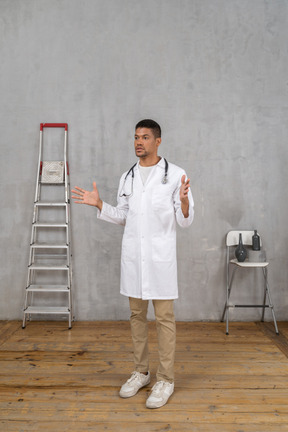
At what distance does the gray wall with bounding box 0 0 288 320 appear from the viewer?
3.95 meters

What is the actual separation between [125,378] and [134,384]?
0.24 metres

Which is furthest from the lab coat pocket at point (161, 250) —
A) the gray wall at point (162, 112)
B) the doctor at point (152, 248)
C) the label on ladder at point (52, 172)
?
the label on ladder at point (52, 172)

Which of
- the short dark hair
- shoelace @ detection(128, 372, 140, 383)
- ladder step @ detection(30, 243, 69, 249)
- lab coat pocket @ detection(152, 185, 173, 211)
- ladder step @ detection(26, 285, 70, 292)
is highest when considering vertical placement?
the short dark hair

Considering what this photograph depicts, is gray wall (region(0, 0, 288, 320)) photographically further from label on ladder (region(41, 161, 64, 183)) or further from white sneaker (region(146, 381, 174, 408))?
white sneaker (region(146, 381, 174, 408))


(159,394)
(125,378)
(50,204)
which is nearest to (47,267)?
(50,204)

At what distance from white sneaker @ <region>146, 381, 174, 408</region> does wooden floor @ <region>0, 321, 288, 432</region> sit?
0.04m

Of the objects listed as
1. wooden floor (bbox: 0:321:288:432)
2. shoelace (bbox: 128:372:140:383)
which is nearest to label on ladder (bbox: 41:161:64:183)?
wooden floor (bbox: 0:321:288:432)

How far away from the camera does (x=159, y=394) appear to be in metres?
2.28

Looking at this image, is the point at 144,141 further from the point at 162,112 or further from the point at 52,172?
the point at 52,172

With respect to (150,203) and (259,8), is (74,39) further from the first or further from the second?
(150,203)

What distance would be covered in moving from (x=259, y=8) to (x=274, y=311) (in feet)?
10.8

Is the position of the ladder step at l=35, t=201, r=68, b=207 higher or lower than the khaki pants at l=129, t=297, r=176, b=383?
higher

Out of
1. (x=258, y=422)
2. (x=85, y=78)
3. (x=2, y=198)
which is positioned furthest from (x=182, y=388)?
(x=85, y=78)

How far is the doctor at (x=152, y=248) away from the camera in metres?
2.38
